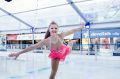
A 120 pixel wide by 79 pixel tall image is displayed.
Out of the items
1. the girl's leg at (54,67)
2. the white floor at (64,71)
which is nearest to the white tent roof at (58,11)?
the white floor at (64,71)

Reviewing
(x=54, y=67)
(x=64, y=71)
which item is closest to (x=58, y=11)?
(x=64, y=71)

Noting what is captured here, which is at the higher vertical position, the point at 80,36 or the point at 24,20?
the point at 24,20

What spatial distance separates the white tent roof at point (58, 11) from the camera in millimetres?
11586

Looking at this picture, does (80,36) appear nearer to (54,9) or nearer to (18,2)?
(54,9)

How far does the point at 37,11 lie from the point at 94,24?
3.77m

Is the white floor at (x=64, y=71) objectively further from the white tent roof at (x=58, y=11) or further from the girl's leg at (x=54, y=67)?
the white tent roof at (x=58, y=11)

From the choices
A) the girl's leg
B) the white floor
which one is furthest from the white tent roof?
the girl's leg

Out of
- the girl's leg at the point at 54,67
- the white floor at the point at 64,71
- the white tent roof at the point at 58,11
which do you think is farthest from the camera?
the white tent roof at the point at 58,11

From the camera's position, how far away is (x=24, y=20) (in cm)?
1539

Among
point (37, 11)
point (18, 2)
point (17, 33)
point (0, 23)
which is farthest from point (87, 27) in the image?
point (0, 23)

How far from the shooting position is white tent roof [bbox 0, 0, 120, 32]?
11.6m

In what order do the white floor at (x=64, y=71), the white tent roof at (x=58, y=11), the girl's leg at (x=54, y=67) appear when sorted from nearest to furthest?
the girl's leg at (x=54, y=67), the white floor at (x=64, y=71), the white tent roof at (x=58, y=11)

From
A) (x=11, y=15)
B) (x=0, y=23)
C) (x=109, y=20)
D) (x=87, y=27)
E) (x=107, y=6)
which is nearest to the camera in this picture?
(x=107, y=6)

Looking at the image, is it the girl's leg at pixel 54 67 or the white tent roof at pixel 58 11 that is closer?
the girl's leg at pixel 54 67
